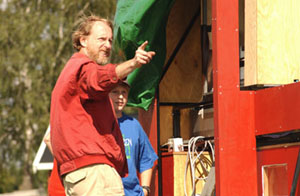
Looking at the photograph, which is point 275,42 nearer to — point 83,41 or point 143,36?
point 83,41

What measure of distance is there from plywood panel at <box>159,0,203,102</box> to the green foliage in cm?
1695

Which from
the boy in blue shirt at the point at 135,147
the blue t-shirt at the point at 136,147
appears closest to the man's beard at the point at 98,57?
the boy in blue shirt at the point at 135,147

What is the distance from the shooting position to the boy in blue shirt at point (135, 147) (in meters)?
6.31

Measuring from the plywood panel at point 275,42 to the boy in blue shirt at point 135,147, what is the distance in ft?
4.87

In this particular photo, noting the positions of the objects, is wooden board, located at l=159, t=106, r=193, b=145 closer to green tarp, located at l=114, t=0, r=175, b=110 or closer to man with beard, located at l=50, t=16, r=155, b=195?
green tarp, located at l=114, t=0, r=175, b=110

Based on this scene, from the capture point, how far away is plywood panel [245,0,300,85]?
16.8ft

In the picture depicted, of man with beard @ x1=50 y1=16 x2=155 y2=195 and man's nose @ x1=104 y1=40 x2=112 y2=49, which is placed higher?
man's nose @ x1=104 y1=40 x2=112 y2=49

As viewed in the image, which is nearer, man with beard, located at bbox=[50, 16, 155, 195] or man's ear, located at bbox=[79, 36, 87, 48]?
man with beard, located at bbox=[50, 16, 155, 195]

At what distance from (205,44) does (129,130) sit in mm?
1270

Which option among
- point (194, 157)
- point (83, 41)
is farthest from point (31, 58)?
point (83, 41)

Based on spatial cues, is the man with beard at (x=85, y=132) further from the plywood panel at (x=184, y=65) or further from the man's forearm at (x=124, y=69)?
the plywood panel at (x=184, y=65)

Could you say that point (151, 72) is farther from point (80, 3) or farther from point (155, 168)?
point (80, 3)

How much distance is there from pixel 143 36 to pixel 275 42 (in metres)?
1.59

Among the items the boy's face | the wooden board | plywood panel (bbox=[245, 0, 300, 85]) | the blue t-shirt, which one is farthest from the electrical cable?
plywood panel (bbox=[245, 0, 300, 85])
